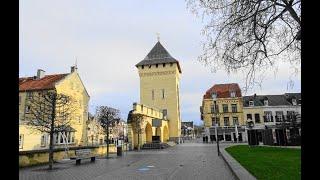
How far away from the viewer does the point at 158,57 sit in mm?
73250

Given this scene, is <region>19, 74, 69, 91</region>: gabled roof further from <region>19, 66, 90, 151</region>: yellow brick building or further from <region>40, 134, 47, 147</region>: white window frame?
<region>40, 134, 47, 147</region>: white window frame

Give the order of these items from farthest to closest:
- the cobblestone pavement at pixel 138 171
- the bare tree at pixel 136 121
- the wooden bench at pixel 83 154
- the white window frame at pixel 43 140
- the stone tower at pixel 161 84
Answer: the stone tower at pixel 161 84 → the bare tree at pixel 136 121 → the white window frame at pixel 43 140 → the wooden bench at pixel 83 154 → the cobblestone pavement at pixel 138 171

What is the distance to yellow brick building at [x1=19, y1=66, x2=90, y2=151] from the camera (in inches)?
1465

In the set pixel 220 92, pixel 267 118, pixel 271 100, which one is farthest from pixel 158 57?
pixel 267 118

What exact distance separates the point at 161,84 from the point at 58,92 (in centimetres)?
3231

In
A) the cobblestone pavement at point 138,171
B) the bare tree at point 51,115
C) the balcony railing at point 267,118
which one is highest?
the bare tree at point 51,115

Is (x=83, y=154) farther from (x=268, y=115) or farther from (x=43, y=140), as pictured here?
(x=268, y=115)

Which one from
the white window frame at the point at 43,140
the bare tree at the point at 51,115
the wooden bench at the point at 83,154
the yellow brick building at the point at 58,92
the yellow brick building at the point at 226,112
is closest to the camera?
the bare tree at the point at 51,115

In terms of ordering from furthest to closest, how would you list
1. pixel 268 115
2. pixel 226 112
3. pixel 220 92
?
pixel 220 92 → pixel 226 112 → pixel 268 115

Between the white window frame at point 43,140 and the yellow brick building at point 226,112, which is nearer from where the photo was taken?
the white window frame at point 43,140

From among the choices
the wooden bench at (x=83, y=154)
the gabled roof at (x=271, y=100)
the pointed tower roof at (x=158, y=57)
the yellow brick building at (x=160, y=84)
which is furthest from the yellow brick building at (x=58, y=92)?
the gabled roof at (x=271, y=100)

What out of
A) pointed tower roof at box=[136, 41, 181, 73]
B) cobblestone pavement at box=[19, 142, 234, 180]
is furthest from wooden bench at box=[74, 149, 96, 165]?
pointed tower roof at box=[136, 41, 181, 73]

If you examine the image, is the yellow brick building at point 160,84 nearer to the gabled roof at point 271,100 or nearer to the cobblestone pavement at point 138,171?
the gabled roof at point 271,100

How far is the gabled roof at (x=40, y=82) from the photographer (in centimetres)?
4278
